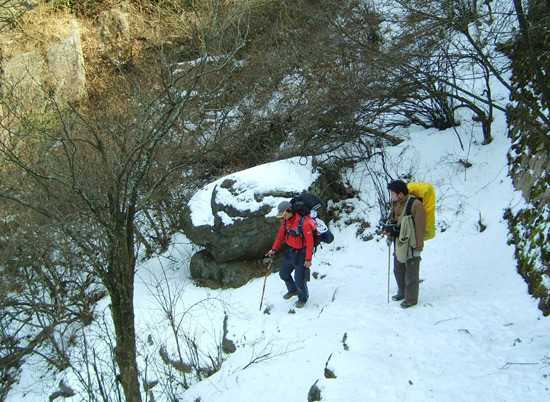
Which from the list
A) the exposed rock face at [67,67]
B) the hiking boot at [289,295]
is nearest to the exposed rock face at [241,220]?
the hiking boot at [289,295]

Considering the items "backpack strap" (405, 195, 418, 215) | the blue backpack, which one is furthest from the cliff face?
the blue backpack

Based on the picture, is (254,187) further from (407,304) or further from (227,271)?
(407,304)

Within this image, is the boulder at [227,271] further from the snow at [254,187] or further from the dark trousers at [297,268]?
the dark trousers at [297,268]

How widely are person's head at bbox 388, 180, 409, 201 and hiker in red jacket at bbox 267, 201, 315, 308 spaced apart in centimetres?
137

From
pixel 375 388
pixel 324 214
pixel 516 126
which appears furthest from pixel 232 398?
pixel 516 126

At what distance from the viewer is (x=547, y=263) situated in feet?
17.3

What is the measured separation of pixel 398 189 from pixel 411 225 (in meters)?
0.47

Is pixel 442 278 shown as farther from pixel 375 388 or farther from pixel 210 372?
pixel 210 372

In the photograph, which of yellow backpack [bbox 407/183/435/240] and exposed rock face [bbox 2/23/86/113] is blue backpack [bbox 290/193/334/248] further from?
exposed rock face [bbox 2/23/86/113]

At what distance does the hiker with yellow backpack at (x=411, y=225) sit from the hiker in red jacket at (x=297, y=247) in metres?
1.20

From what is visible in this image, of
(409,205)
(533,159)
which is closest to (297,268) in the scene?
(409,205)

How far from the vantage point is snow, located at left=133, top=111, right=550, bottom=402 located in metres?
4.50

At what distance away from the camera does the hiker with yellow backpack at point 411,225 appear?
18.6ft

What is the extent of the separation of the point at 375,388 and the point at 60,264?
24.8ft
